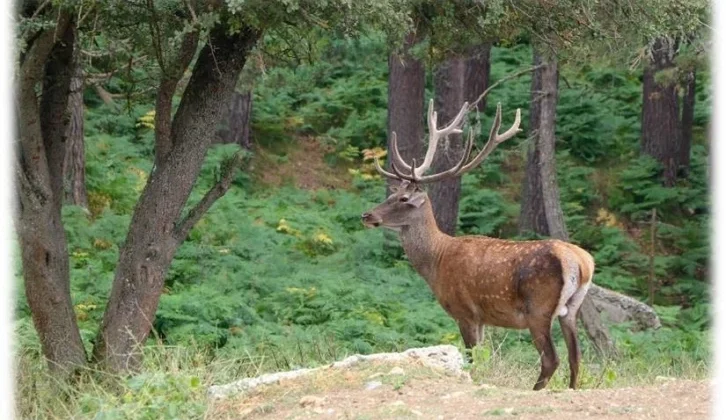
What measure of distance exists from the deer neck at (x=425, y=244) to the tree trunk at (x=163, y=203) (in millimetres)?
2029

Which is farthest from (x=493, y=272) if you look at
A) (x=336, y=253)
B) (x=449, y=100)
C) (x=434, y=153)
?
(x=336, y=253)

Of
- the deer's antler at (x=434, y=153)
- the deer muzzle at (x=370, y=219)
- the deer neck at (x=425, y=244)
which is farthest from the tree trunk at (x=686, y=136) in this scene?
the deer muzzle at (x=370, y=219)

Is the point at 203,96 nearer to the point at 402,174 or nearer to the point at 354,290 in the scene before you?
the point at 402,174

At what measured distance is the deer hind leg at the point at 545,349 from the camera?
8.77 metres

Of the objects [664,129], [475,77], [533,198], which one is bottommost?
[533,198]

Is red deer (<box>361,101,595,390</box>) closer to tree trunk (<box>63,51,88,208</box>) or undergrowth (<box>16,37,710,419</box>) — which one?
undergrowth (<box>16,37,710,419</box>)

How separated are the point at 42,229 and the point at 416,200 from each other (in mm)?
3254

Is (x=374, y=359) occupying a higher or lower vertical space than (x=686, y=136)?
lower

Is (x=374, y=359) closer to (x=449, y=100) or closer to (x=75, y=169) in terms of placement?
(x=449, y=100)

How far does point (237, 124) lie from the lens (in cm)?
2111

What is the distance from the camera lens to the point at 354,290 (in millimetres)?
14336

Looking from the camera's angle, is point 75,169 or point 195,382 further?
point 75,169

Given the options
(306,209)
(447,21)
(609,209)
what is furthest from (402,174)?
(609,209)

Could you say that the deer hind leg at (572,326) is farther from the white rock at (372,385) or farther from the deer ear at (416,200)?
the white rock at (372,385)
